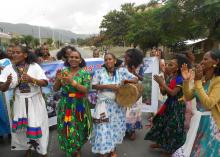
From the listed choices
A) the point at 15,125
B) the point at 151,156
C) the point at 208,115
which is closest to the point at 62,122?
the point at 15,125

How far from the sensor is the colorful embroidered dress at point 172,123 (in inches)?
182

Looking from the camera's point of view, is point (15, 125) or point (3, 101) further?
point (3, 101)

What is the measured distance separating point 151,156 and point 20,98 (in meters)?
2.23

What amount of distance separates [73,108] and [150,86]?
2.34m

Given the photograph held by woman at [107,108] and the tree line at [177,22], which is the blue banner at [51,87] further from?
the tree line at [177,22]

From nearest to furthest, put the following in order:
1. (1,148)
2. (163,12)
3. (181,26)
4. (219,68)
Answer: (219,68) < (1,148) < (163,12) < (181,26)

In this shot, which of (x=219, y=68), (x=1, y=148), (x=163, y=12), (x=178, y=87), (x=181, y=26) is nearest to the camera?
(x=219, y=68)

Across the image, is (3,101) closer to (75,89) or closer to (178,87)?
(75,89)

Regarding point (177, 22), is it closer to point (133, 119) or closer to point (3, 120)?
point (133, 119)

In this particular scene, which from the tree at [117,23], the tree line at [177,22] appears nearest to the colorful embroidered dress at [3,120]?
the tree line at [177,22]

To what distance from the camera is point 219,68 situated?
3549 mm

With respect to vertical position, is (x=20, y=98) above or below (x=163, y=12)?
below

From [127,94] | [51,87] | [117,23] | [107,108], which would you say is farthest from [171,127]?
[117,23]

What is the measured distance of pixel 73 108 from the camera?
429cm
